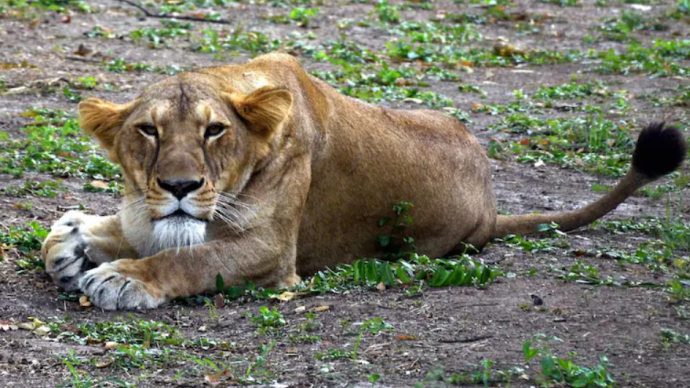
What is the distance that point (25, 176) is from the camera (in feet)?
24.8

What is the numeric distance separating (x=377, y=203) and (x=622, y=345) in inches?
86.7

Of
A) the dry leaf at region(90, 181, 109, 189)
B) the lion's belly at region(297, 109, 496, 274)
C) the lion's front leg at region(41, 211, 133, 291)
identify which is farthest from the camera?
the dry leaf at region(90, 181, 109, 189)

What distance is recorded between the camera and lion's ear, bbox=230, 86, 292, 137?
5.67m

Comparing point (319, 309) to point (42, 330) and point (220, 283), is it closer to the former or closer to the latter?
point (220, 283)

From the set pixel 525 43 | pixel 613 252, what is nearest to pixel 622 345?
pixel 613 252

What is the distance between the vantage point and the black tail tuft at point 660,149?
6.68 m

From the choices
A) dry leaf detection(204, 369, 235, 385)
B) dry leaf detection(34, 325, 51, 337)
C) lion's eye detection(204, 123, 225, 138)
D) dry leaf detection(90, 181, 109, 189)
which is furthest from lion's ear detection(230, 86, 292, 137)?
dry leaf detection(90, 181, 109, 189)

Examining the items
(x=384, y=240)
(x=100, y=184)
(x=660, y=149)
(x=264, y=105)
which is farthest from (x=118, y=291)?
(x=660, y=149)

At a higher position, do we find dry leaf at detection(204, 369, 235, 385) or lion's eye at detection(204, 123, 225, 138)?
lion's eye at detection(204, 123, 225, 138)

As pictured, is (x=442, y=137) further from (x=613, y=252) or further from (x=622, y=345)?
(x=622, y=345)

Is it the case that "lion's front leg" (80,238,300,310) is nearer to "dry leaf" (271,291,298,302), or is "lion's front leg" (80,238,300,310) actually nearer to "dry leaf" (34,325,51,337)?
"dry leaf" (271,291,298,302)

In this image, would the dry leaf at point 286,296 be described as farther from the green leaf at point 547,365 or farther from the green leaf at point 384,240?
the green leaf at point 547,365

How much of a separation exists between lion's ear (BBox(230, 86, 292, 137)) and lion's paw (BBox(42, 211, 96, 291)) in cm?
107

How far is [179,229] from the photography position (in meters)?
5.37
